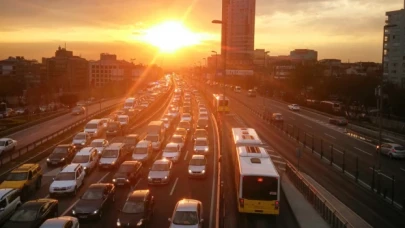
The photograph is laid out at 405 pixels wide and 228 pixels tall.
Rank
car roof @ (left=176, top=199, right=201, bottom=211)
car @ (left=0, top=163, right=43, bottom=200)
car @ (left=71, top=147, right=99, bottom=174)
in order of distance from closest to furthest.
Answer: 1. car roof @ (left=176, top=199, right=201, bottom=211)
2. car @ (left=0, top=163, right=43, bottom=200)
3. car @ (left=71, top=147, right=99, bottom=174)

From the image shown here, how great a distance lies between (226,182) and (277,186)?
24.4 ft

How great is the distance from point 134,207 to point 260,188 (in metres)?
5.23

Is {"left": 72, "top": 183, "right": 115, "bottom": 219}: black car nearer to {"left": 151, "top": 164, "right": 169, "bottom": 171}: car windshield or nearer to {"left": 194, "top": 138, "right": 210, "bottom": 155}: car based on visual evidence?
{"left": 151, "top": 164, "right": 169, "bottom": 171}: car windshield

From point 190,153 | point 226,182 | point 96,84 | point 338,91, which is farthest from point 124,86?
point 226,182

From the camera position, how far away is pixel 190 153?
33062 mm

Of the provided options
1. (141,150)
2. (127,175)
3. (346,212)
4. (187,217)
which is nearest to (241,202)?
(187,217)

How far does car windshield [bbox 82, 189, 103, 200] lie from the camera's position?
17.6m

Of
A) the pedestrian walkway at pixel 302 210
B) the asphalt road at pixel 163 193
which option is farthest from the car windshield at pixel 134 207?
the pedestrian walkway at pixel 302 210

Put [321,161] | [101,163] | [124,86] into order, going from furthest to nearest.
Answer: [124,86] → [321,161] → [101,163]

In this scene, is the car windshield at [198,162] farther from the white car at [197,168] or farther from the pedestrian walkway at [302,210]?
the pedestrian walkway at [302,210]

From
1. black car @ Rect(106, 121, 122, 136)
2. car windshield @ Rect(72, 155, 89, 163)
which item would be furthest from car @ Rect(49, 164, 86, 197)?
black car @ Rect(106, 121, 122, 136)

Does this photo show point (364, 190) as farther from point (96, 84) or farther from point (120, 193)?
point (96, 84)

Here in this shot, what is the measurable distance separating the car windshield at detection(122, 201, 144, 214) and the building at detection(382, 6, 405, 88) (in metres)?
83.9

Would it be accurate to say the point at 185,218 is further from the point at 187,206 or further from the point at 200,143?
the point at 200,143
